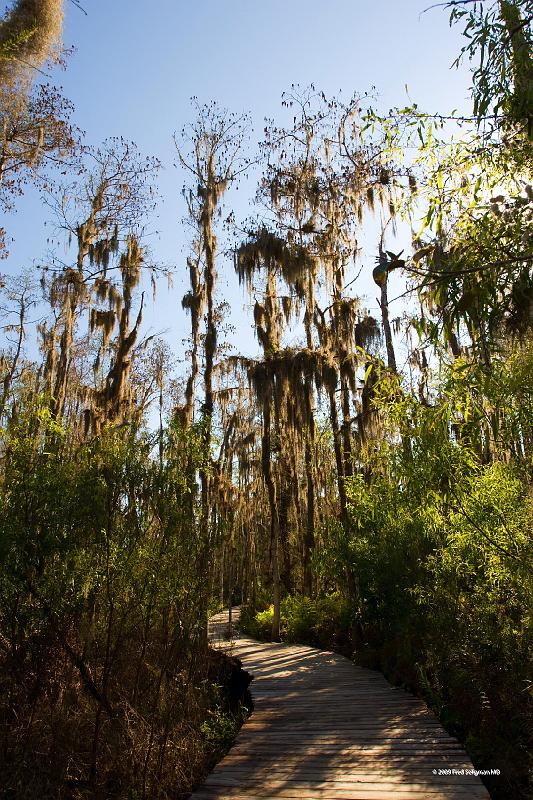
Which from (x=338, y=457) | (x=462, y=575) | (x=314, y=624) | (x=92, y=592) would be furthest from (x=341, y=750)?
(x=338, y=457)

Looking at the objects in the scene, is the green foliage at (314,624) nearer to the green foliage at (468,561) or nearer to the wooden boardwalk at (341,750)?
the wooden boardwalk at (341,750)

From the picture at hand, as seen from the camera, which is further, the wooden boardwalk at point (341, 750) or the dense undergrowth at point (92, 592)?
the dense undergrowth at point (92, 592)

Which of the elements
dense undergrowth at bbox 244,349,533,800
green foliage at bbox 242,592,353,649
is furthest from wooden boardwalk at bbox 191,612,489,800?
green foliage at bbox 242,592,353,649

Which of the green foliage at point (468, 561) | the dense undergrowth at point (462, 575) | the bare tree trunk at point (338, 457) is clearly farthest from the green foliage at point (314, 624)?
the green foliage at point (468, 561)

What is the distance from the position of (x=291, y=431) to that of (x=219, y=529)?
10.2 meters

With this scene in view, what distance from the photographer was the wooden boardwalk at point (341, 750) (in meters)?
5.00

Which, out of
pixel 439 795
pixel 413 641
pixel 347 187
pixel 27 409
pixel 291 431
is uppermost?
pixel 347 187

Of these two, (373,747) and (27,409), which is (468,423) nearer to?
(373,747)

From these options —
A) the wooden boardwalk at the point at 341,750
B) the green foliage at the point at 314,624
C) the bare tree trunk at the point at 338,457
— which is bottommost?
the wooden boardwalk at the point at 341,750

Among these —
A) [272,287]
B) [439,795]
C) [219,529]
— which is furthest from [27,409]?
[272,287]

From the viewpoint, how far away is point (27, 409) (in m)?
7.01

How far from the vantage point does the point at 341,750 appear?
5.99 m

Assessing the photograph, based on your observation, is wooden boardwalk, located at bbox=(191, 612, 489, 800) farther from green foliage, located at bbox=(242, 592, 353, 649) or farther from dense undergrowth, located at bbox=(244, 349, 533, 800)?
green foliage, located at bbox=(242, 592, 353, 649)

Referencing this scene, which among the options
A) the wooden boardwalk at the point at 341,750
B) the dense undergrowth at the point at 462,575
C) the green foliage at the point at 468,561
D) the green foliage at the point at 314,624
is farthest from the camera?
the green foliage at the point at 314,624
